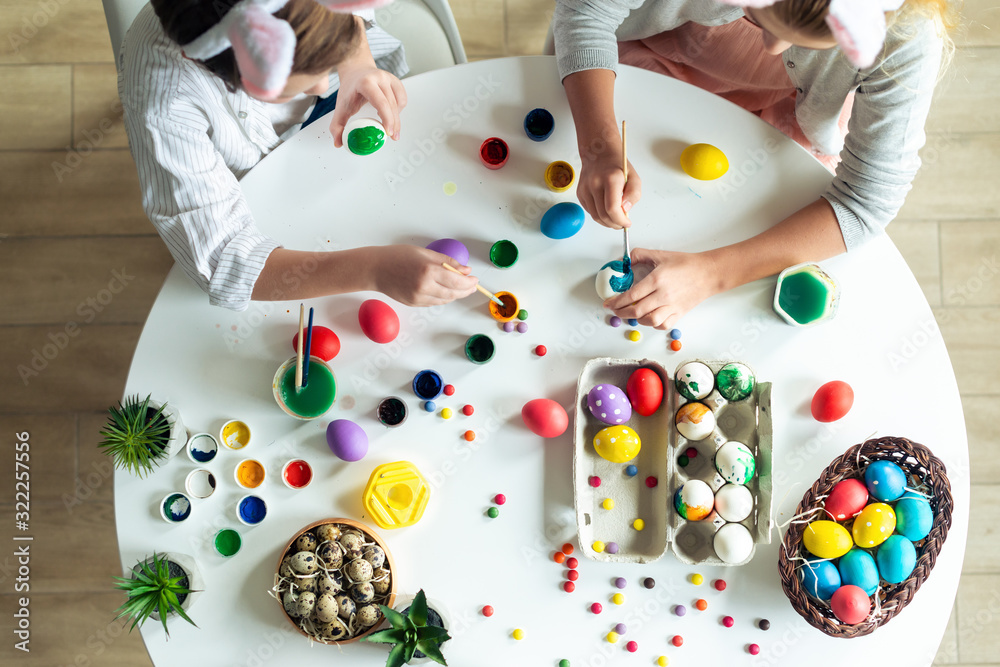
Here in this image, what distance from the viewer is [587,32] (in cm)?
92

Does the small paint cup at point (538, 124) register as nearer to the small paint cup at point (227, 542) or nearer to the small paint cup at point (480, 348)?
the small paint cup at point (480, 348)

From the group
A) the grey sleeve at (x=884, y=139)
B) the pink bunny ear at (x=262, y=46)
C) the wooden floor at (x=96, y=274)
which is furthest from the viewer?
the wooden floor at (x=96, y=274)

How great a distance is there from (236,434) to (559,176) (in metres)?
0.55

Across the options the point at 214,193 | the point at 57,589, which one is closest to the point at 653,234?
the point at 214,193

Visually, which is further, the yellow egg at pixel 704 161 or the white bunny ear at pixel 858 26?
the yellow egg at pixel 704 161

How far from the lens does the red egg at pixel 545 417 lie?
886mm

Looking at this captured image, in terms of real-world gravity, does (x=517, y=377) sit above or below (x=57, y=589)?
above

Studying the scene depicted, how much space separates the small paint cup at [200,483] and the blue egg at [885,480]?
2.80 feet

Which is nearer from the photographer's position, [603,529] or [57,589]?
[603,529]

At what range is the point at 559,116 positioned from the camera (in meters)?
0.93

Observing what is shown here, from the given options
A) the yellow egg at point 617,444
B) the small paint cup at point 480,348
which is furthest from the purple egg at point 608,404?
the small paint cup at point 480,348

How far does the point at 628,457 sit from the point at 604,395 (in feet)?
0.28

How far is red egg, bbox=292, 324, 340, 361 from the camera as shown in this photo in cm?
90

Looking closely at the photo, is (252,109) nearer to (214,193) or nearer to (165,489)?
(214,193)
